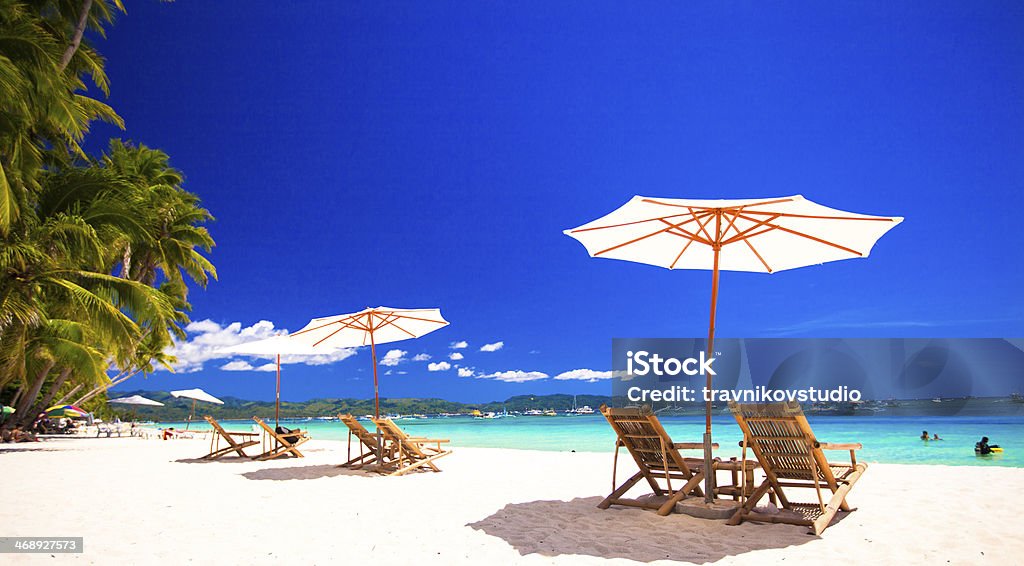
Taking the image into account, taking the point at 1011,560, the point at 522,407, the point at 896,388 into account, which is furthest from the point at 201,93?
the point at 522,407

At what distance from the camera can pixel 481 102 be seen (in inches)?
1353

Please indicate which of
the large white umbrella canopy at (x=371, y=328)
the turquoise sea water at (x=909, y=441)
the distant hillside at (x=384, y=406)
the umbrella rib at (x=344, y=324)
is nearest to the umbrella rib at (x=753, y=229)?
the large white umbrella canopy at (x=371, y=328)

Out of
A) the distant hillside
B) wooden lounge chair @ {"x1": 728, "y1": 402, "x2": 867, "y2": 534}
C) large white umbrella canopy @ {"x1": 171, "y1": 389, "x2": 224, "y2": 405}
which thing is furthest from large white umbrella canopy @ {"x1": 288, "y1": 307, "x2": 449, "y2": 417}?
the distant hillside

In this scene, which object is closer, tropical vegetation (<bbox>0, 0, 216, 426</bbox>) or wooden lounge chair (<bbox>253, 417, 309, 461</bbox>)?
tropical vegetation (<bbox>0, 0, 216, 426</bbox>)

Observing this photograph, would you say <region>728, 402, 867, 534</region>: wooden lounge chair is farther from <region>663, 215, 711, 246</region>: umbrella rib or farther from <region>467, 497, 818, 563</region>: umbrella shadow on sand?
<region>663, 215, 711, 246</region>: umbrella rib

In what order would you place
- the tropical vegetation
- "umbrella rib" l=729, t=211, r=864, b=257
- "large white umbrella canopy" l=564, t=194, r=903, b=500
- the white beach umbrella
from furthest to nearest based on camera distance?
the white beach umbrella
the tropical vegetation
"umbrella rib" l=729, t=211, r=864, b=257
"large white umbrella canopy" l=564, t=194, r=903, b=500

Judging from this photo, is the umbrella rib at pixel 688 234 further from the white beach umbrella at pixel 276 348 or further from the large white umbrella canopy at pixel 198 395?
the large white umbrella canopy at pixel 198 395

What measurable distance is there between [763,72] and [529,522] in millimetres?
30894

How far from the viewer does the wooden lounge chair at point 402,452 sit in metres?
7.84

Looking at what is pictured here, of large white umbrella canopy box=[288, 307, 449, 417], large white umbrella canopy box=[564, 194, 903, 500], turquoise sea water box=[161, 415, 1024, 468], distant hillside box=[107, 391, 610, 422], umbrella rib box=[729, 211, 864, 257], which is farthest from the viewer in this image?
distant hillside box=[107, 391, 610, 422]

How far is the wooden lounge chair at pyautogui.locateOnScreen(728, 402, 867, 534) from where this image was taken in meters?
4.02

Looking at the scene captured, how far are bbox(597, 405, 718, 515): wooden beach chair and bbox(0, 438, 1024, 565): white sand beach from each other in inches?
4.8

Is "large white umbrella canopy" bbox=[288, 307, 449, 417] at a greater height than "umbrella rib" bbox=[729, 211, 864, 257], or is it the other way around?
"umbrella rib" bbox=[729, 211, 864, 257]

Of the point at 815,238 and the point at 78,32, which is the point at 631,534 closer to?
the point at 815,238
